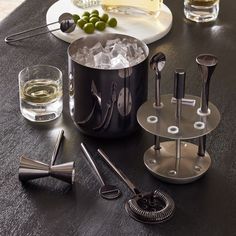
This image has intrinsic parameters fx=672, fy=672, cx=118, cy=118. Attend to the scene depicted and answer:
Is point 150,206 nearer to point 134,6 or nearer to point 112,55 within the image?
point 112,55

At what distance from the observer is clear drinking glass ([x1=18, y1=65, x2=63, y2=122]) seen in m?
1.05

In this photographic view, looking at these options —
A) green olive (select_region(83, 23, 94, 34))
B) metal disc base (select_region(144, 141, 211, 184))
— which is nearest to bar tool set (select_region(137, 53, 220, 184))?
metal disc base (select_region(144, 141, 211, 184))

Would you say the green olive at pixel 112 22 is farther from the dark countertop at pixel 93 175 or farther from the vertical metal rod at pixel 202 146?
the vertical metal rod at pixel 202 146

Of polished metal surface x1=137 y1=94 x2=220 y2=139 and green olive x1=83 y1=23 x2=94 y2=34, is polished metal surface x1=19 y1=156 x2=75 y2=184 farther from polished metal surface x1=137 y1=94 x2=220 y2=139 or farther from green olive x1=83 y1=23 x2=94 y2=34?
green olive x1=83 y1=23 x2=94 y2=34

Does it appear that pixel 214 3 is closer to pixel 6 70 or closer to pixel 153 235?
pixel 6 70

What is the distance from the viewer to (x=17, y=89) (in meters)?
1.15

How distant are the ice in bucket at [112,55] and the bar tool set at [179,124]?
3.2 inches

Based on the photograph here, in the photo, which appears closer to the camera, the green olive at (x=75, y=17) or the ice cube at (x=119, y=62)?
the ice cube at (x=119, y=62)

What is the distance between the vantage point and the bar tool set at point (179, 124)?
0.90 meters

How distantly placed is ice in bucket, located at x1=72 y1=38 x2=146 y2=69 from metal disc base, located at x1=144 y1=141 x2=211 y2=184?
0.14 metres

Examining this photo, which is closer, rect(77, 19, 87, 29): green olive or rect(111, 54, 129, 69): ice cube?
rect(111, 54, 129, 69): ice cube

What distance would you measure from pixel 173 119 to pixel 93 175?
0.14 meters

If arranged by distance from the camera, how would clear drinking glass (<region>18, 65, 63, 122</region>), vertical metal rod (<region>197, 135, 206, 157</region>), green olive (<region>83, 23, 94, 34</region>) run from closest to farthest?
vertical metal rod (<region>197, 135, 206, 157</region>), clear drinking glass (<region>18, 65, 63, 122</region>), green olive (<region>83, 23, 94, 34</region>)

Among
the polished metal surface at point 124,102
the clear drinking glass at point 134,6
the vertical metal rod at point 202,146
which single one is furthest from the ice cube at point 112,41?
the clear drinking glass at point 134,6
